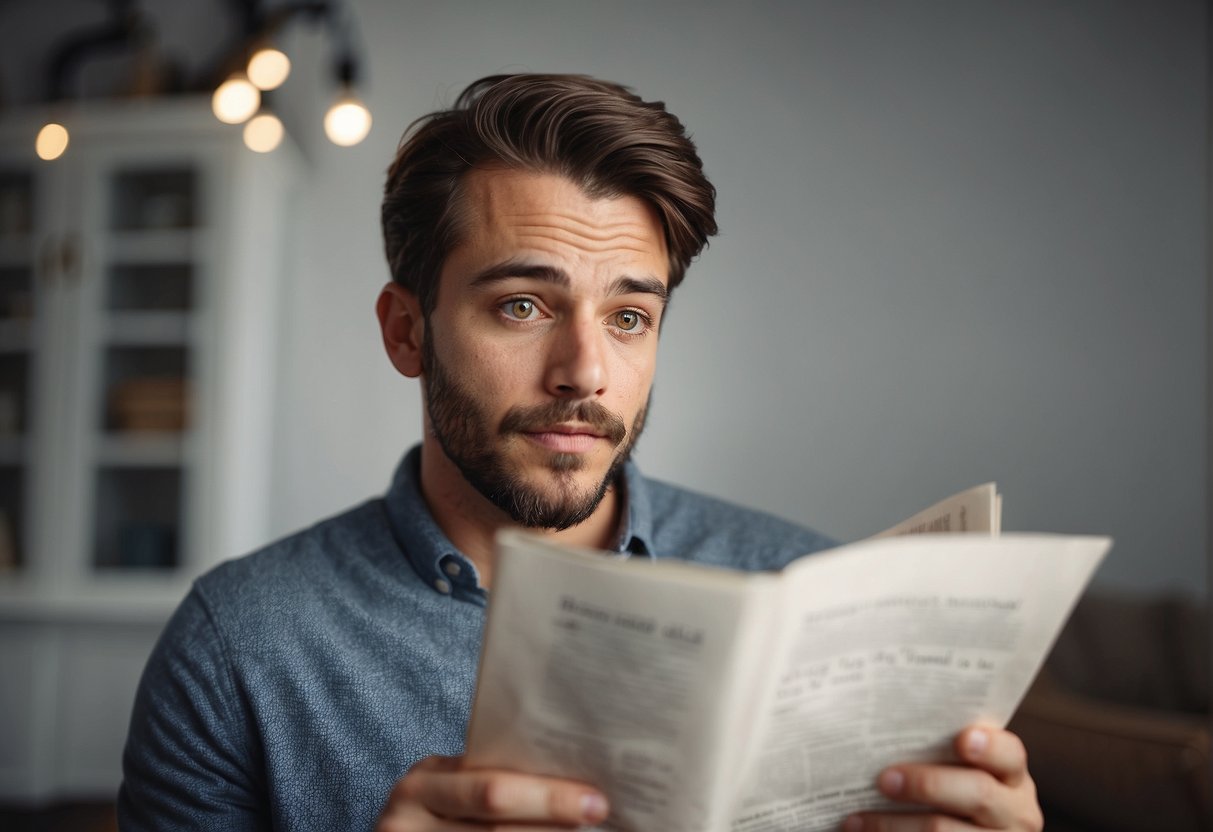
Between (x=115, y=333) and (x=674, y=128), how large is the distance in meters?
2.26

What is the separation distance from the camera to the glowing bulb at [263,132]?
2.48 meters

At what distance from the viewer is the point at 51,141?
2.63 metres

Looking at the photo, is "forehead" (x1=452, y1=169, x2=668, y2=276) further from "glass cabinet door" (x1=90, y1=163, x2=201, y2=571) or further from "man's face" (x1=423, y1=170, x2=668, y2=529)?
"glass cabinet door" (x1=90, y1=163, x2=201, y2=571)

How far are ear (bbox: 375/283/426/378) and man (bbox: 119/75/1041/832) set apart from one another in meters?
0.04

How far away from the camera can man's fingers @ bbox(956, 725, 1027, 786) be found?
0.62 m

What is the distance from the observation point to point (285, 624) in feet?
3.11

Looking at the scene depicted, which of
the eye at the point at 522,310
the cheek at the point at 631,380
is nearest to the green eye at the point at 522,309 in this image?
the eye at the point at 522,310

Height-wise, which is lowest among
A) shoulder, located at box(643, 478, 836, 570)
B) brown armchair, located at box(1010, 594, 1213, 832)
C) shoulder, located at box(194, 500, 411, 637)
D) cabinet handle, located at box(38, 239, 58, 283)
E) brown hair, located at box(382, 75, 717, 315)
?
brown armchair, located at box(1010, 594, 1213, 832)

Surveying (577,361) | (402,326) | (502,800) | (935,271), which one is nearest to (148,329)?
(402,326)

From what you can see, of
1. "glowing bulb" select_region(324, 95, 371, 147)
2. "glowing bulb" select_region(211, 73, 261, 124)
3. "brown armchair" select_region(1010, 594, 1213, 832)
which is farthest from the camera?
"glowing bulb" select_region(324, 95, 371, 147)

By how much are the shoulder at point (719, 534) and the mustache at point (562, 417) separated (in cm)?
23

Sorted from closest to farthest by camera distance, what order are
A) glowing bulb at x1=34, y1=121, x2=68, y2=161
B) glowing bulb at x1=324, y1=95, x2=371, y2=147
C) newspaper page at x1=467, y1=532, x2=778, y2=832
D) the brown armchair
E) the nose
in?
newspaper page at x1=467, y1=532, x2=778, y2=832, the nose, the brown armchair, glowing bulb at x1=324, y1=95, x2=371, y2=147, glowing bulb at x1=34, y1=121, x2=68, y2=161

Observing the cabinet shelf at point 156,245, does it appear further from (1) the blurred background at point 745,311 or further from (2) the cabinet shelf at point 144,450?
(2) the cabinet shelf at point 144,450

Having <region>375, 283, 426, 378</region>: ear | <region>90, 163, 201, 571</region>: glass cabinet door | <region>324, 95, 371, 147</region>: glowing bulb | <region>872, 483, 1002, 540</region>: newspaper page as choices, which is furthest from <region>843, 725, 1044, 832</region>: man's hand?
<region>90, 163, 201, 571</region>: glass cabinet door
